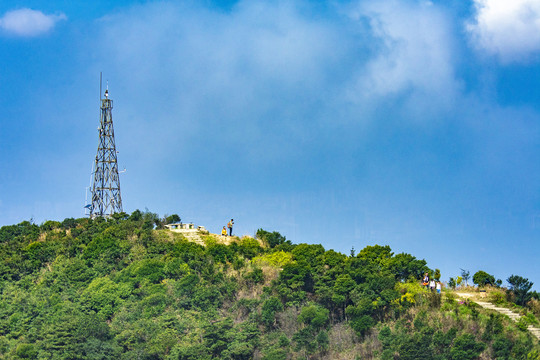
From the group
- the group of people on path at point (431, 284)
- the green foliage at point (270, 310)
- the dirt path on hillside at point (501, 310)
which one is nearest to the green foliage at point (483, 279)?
the dirt path on hillside at point (501, 310)

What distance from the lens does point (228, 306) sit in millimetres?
32344

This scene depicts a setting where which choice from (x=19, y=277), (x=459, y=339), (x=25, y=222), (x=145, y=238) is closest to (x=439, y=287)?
(x=459, y=339)

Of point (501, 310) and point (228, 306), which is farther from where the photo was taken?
point (228, 306)

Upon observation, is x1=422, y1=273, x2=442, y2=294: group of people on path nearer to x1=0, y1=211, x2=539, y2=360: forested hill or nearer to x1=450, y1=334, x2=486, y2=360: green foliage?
x1=0, y1=211, x2=539, y2=360: forested hill

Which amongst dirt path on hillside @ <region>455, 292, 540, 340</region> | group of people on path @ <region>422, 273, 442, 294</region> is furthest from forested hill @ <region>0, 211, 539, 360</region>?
dirt path on hillside @ <region>455, 292, 540, 340</region>

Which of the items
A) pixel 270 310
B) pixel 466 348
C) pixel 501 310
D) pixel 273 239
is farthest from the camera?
pixel 273 239

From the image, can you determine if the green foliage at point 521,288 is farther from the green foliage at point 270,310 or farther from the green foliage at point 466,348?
the green foliage at point 270,310

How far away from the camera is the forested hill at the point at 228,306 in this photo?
2872cm

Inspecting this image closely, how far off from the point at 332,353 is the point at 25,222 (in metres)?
22.2

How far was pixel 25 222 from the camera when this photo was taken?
140 feet

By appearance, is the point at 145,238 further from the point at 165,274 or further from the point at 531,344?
the point at 531,344

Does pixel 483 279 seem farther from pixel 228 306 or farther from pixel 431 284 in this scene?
pixel 228 306

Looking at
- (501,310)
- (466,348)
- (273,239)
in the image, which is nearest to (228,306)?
(273,239)

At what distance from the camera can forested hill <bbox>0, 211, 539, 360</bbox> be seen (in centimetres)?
2872
